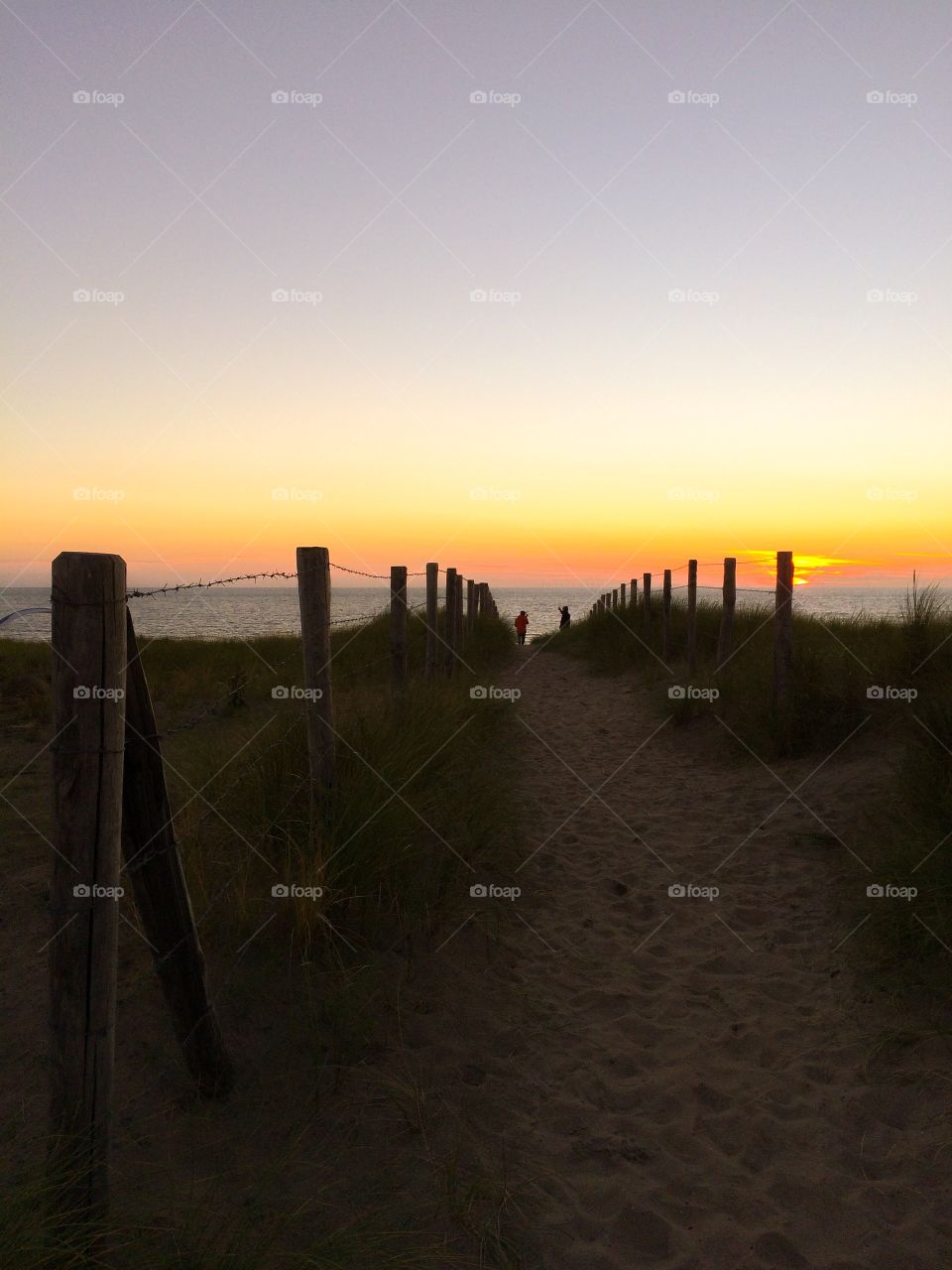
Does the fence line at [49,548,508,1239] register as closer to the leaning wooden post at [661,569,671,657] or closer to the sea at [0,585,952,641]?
the sea at [0,585,952,641]

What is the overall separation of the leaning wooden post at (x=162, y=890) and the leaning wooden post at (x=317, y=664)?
4.53 feet

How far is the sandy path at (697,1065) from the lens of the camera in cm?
244

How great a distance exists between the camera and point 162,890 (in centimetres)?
251

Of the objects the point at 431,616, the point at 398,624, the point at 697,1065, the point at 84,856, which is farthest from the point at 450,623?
the point at 84,856

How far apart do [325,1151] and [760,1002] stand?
7.12ft

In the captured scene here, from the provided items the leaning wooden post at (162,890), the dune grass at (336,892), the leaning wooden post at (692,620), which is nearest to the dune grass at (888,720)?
the leaning wooden post at (692,620)

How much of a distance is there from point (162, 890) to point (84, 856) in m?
0.51

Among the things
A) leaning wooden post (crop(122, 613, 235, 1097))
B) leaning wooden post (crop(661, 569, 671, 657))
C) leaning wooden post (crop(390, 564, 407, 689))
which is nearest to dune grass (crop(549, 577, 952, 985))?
leaning wooden post (crop(661, 569, 671, 657))

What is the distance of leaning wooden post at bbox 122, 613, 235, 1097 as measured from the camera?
238 centimetres

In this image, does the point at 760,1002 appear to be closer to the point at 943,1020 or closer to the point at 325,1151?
the point at 943,1020

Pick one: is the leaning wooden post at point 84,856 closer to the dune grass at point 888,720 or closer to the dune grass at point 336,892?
the dune grass at point 336,892

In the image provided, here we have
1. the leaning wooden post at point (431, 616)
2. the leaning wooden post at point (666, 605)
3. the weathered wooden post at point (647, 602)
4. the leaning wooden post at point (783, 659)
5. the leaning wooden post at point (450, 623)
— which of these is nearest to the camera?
the leaning wooden post at point (783, 659)

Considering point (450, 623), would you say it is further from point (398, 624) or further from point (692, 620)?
point (398, 624)

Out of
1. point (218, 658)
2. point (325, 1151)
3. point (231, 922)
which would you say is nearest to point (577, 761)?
point (231, 922)
